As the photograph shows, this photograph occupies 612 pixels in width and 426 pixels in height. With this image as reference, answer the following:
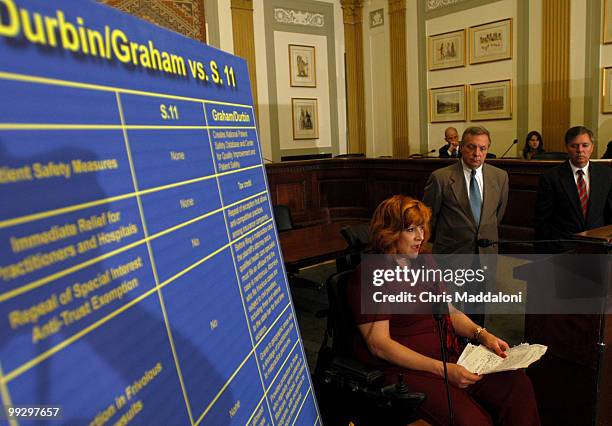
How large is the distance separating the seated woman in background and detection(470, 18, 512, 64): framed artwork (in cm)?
149

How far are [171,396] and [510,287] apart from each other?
5216 millimetres

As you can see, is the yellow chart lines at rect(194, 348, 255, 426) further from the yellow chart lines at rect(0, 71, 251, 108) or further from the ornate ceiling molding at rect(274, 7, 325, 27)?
the ornate ceiling molding at rect(274, 7, 325, 27)

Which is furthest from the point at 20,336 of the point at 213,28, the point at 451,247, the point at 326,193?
Answer: the point at 213,28

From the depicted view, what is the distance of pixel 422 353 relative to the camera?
221 centimetres

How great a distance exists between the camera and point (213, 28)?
8.98 metres

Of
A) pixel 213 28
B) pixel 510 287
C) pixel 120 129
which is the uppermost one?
pixel 213 28

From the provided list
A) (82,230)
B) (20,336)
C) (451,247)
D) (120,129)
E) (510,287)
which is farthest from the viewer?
(510,287)

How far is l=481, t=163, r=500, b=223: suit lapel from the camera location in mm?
3422

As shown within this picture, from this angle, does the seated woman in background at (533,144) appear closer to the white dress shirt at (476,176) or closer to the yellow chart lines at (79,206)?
the white dress shirt at (476,176)

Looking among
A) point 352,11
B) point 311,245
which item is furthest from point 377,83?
point 311,245

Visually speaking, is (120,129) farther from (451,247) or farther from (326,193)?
(326,193)

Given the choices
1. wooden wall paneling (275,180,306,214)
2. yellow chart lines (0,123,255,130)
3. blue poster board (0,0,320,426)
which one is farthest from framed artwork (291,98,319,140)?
yellow chart lines (0,123,255,130)

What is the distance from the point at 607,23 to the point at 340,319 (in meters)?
6.79

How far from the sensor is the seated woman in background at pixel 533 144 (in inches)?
292
